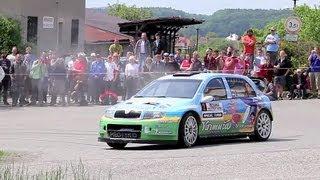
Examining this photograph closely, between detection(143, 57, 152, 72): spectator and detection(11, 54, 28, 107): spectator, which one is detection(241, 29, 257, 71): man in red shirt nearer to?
detection(143, 57, 152, 72): spectator

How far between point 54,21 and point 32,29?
5.15 ft

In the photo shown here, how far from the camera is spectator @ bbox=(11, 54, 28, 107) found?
28266 mm

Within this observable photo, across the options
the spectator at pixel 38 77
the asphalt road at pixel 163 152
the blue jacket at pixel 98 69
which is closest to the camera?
the asphalt road at pixel 163 152

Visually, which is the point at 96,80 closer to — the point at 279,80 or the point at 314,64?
the point at 279,80

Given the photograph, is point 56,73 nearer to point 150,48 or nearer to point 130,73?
point 130,73

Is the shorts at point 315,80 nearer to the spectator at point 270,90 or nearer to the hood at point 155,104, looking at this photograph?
the spectator at point 270,90

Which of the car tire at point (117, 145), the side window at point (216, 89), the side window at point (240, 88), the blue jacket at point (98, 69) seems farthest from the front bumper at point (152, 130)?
the blue jacket at point (98, 69)

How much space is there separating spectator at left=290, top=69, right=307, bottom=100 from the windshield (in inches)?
541

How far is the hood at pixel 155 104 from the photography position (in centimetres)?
1722

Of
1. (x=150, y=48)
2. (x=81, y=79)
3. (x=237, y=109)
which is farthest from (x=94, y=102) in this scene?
(x=237, y=109)

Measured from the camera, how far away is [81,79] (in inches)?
1150

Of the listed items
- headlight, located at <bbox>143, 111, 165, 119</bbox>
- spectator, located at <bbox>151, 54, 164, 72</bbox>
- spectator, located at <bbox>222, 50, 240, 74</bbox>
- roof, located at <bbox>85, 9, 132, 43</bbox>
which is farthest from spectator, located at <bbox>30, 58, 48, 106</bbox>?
roof, located at <bbox>85, 9, 132, 43</bbox>

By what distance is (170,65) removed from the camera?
30.8 m

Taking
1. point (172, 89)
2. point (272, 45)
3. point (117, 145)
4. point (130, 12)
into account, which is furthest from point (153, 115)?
point (130, 12)
